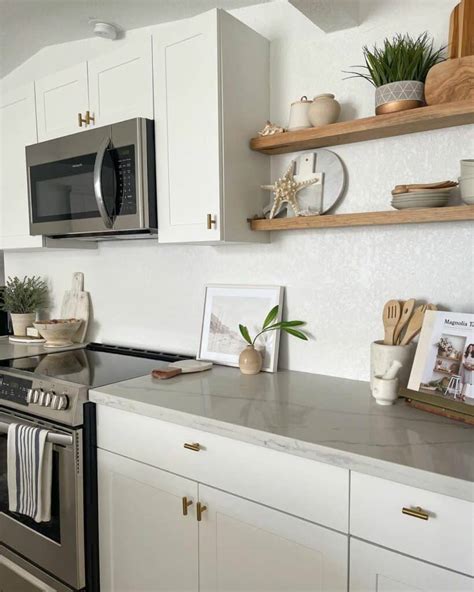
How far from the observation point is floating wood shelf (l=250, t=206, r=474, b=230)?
1398 mm

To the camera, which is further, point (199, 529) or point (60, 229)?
point (60, 229)

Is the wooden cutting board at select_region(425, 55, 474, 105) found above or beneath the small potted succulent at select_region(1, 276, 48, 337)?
above

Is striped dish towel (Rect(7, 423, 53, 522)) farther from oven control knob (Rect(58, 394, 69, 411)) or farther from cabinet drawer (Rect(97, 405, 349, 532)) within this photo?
cabinet drawer (Rect(97, 405, 349, 532))

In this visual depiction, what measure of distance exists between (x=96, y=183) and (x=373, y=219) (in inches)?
43.3

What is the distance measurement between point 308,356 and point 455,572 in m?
0.97

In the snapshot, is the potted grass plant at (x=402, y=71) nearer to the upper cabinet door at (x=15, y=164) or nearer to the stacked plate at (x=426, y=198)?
the stacked plate at (x=426, y=198)

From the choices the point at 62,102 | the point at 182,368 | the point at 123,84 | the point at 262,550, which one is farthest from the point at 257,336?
the point at 62,102

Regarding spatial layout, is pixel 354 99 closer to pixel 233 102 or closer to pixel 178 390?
pixel 233 102

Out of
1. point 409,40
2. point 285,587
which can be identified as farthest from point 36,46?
point 285,587

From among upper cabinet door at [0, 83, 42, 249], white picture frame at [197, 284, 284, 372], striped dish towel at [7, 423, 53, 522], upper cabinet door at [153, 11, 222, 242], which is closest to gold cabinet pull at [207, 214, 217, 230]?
upper cabinet door at [153, 11, 222, 242]

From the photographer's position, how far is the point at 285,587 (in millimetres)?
1285

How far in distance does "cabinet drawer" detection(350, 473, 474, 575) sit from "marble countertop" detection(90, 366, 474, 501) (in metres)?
0.03

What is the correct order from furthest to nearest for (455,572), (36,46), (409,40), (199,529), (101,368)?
(36,46) → (101,368) → (409,40) → (199,529) → (455,572)

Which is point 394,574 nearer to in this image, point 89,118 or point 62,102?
point 89,118
